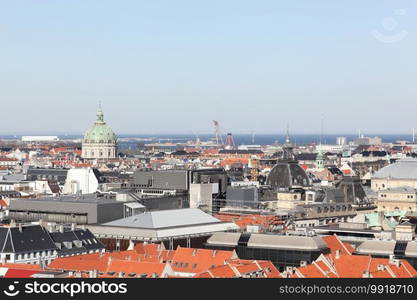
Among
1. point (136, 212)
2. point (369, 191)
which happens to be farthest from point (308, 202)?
point (136, 212)

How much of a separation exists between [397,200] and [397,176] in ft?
43.1

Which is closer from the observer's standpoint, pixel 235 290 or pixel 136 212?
pixel 235 290

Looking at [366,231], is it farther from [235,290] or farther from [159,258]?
[235,290]

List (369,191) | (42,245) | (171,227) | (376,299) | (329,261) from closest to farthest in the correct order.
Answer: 1. (376,299)
2. (329,261)
3. (42,245)
4. (171,227)
5. (369,191)

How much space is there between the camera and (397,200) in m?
129

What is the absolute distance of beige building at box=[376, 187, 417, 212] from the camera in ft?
419

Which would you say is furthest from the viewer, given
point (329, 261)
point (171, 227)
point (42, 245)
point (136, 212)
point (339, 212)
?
point (339, 212)

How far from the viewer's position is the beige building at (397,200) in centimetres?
12762

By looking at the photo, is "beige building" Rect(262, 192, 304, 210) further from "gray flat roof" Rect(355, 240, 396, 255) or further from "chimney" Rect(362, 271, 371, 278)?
"chimney" Rect(362, 271, 371, 278)

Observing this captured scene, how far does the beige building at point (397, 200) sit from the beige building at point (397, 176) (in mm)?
8377

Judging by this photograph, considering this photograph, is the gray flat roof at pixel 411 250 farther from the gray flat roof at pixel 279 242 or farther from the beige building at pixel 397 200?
the beige building at pixel 397 200

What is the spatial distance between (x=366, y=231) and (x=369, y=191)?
4762 cm

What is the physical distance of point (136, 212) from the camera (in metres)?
101

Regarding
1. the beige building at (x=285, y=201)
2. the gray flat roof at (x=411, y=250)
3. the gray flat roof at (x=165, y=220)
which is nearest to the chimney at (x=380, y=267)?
the gray flat roof at (x=411, y=250)
